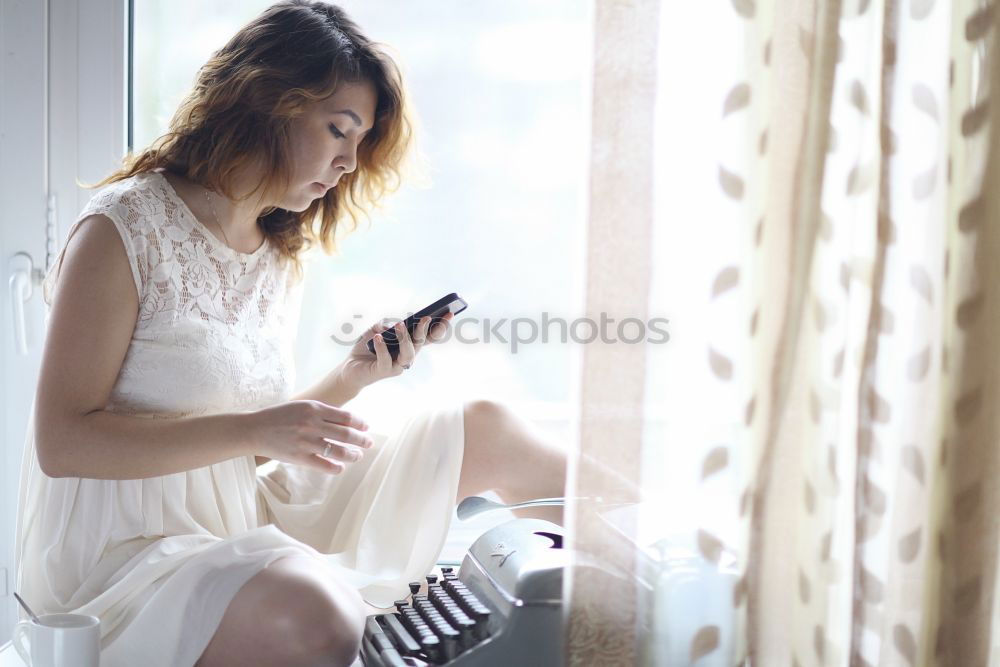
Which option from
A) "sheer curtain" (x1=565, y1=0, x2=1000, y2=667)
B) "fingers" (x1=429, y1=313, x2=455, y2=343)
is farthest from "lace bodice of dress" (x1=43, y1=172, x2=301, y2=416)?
"sheer curtain" (x1=565, y1=0, x2=1000, y2=667)

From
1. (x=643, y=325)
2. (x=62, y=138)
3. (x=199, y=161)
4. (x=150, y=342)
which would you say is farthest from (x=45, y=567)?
(x=643, y=325)

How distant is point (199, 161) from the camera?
3.81 feet

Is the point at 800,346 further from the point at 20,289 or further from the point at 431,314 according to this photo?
the point at 20,289

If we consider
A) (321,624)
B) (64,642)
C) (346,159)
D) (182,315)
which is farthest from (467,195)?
(64,642)

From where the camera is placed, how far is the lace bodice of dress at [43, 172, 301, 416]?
1.07m

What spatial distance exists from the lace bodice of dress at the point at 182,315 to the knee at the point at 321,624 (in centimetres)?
32

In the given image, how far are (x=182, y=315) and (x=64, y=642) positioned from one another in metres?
0.39

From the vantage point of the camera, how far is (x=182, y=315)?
3.59 feet

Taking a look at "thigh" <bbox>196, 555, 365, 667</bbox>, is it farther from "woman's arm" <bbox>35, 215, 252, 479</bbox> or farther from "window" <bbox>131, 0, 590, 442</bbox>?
"window" <bbox>131, 0, 590, 442</bbox>

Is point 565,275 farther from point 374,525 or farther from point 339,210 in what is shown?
point 374,525

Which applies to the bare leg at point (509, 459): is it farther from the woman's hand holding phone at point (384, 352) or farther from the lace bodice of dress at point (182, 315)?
the lace bodice of dress at point (182, 315)

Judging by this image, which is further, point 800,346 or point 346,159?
point 346,159

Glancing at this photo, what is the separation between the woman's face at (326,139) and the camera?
3.77 feet

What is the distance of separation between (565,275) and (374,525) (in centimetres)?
52
